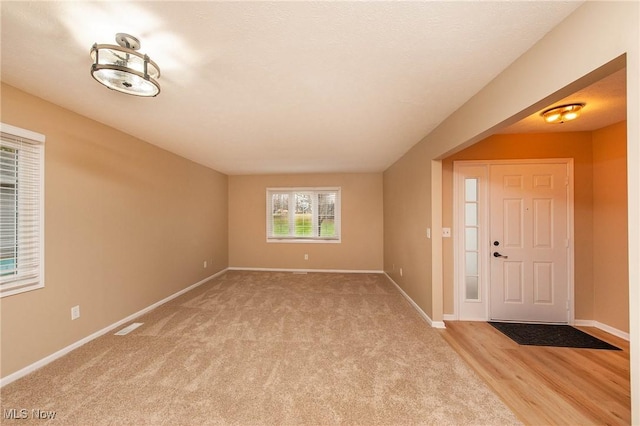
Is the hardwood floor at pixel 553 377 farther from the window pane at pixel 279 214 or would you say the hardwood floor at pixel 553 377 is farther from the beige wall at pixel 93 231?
the window pane at pixel 279 214

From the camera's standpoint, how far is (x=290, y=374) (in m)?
1.98

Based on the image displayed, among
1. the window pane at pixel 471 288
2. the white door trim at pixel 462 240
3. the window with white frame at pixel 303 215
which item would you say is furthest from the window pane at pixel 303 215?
the window pane at pixel 471 288

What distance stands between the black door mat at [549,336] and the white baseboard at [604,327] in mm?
195

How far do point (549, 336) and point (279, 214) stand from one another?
517 centimetres

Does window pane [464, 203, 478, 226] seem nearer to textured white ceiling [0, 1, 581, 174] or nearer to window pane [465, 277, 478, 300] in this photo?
window pane [465, 277, 478, 300]

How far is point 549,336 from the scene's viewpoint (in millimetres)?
2641

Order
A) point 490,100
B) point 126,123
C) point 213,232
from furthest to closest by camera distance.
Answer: point 213,232, point 126,123, point 490,100

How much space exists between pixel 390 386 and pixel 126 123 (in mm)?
3827

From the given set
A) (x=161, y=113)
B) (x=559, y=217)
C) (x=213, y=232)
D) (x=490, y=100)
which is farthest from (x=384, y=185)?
(x=161, y=113)

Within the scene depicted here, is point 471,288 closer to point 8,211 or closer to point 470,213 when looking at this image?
point 470,213

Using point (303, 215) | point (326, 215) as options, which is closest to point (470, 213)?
point (326, 215)

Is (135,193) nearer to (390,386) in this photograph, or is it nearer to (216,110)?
(216,110)

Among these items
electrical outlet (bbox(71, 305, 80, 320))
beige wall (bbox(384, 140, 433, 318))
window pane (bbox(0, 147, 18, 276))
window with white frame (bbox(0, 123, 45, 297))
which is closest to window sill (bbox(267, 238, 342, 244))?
beige wall (bbox(384, 140, 433, 318))

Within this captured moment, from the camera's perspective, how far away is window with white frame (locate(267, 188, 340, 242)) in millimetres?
5789
